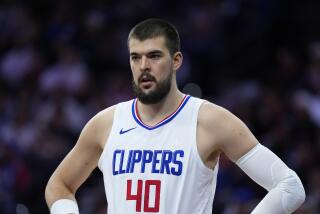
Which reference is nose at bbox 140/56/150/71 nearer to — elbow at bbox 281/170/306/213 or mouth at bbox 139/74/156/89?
mouth at bbox 139/74/156/89

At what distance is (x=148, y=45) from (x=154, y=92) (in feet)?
0.92

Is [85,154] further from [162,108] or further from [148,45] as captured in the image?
[148,45]

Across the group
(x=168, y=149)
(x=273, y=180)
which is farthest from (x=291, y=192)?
(x=168, y=149)

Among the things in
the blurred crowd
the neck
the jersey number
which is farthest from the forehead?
the blurred crowd

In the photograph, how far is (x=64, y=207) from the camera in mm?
5316

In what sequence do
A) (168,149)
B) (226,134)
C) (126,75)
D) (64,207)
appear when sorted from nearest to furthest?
(226,134), (168,149), (64,207), (126,75)

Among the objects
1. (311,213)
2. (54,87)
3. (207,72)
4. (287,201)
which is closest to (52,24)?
(54,87)

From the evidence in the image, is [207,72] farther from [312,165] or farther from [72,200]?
[72,200]

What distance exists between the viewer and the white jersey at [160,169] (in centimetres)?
496

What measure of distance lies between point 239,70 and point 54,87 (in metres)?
2.53

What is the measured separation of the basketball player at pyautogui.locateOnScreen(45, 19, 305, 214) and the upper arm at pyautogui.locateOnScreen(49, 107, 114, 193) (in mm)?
13

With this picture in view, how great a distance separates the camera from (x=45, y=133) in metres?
10.6

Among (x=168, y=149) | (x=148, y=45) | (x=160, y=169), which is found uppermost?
(x=148, y=45)

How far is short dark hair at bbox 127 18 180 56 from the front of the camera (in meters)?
5.11
